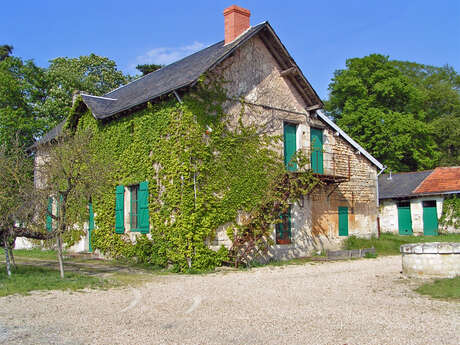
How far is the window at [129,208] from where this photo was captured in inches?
555

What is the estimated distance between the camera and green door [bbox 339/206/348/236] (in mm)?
17766

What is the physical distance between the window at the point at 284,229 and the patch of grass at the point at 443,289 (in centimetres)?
616

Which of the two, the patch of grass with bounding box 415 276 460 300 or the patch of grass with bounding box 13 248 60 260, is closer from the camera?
the patch of grass with bounding box 415 276 460 300

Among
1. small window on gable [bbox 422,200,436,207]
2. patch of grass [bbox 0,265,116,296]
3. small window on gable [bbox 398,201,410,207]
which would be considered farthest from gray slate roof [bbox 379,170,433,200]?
patch of grass [bbox 0,265,116,296]

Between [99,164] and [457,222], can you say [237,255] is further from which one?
[457,222]

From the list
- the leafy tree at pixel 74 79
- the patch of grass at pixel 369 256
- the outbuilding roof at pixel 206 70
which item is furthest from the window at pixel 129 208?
the leafy tree at pixel 74 79

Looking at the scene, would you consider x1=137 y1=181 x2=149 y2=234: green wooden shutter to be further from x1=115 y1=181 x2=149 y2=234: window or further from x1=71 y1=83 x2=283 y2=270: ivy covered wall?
x1=71 y1=83 x2=283 y2=270: ivy covered wall

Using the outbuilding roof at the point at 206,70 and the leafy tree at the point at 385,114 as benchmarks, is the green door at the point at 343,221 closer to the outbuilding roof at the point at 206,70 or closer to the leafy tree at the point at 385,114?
the outbuilding roof at the point at 206,70

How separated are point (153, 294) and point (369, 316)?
4.31m

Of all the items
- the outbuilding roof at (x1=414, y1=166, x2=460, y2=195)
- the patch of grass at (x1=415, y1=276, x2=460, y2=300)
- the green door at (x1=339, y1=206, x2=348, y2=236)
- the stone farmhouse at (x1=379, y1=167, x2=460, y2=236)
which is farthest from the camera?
the stone farmhouse at (x1=379, y1=167, x2=460, y2=236)

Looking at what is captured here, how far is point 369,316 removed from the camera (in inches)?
263

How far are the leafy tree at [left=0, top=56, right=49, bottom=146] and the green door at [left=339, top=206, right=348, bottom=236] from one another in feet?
63.1

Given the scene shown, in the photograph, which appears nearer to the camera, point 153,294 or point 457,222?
point 153,294

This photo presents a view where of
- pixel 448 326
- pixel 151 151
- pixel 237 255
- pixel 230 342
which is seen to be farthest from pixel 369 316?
pixel 151 151
